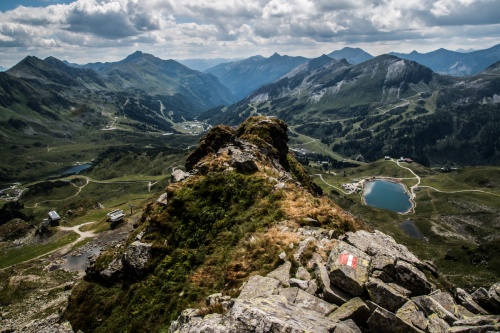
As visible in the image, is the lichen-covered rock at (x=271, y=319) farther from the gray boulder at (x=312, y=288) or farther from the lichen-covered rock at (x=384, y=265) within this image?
the lichen-covered rock at (x=384, y=265)

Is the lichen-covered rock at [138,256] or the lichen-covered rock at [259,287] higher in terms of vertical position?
the lichen-covered rock at [259,287]

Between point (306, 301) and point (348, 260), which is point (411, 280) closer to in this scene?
point (348, 260)

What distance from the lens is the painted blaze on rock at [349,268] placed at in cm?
1828

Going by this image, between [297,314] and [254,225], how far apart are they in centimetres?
1457

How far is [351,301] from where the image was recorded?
17.0 meters

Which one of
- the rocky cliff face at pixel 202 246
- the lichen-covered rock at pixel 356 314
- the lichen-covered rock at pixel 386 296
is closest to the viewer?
the lichen-covered rock at pixel 356 314

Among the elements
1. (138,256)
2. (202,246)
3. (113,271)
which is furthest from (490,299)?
(113,271)

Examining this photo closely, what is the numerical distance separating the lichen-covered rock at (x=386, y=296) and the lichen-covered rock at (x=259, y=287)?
17.7 feet

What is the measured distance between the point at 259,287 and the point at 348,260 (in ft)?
18.9

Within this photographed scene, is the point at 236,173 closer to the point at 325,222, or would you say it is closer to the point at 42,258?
the point at 325,222

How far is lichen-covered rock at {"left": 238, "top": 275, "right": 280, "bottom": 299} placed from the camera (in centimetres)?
1936

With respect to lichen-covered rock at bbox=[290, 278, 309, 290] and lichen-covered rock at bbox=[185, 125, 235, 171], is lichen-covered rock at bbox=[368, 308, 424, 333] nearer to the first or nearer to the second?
lichen-covered rock at bbox=[290, 278, 309, 290]

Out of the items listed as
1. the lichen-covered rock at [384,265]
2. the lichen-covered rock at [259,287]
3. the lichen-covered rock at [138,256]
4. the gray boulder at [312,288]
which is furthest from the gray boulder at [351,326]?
the lichen-covered rock at [138,256]

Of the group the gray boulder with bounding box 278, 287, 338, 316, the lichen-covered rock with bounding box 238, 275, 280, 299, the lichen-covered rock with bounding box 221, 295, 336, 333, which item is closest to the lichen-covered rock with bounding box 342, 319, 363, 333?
the lichen-covered rock with bounding box 221, 295, 336, 333
